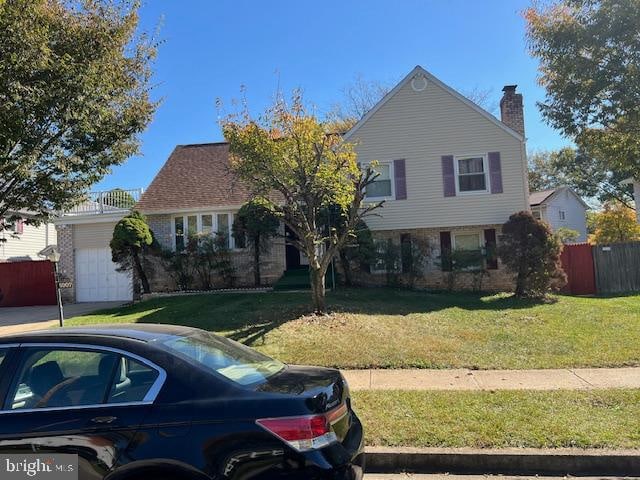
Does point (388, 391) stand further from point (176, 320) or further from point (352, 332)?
point (176, 320)

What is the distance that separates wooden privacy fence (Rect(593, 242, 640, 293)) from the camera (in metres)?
19.2

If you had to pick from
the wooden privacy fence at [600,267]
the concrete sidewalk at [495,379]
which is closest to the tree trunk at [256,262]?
the wooden privacy fence at [600,267]

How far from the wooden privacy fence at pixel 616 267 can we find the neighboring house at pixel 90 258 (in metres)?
18.0

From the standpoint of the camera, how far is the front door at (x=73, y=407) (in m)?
3.14

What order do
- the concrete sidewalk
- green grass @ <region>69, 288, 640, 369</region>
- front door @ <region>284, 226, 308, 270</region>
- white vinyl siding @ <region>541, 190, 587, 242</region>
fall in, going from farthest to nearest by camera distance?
white vinyl siding @ <region>541, 190, 587, 242</region>
front door @ <region>284, 226, 308, 270</region>
green grass @ <region>69, 288, 640, 369</region>
the concrete sidewalk

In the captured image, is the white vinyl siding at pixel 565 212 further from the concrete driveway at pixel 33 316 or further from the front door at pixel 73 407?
the front door at pixel 73 407

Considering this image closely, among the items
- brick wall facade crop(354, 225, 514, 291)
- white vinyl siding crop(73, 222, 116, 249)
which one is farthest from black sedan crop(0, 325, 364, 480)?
white vinyl siding crop(73, 222, 116, 249)

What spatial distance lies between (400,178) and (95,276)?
12.9 meters

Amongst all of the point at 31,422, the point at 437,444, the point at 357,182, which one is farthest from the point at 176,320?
the point at 31,422

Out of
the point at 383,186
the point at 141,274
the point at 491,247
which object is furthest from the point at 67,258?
the point at 491,247

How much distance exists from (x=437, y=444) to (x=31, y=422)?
3.63m

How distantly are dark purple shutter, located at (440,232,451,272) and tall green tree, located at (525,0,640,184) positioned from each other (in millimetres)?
8895

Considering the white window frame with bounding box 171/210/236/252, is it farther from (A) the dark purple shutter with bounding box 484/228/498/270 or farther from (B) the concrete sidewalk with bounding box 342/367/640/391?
(B) the concrete sidewalk with bounding box 342/367/640/391

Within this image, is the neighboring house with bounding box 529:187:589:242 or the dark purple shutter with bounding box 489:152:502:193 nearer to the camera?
the dark purple shutter with bounding box 489:152:502:193
